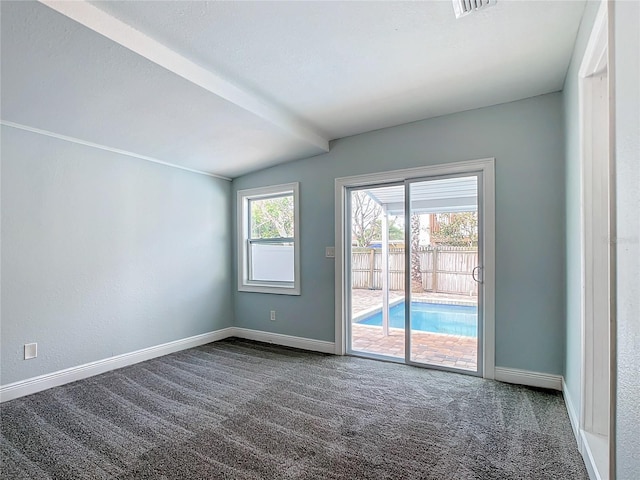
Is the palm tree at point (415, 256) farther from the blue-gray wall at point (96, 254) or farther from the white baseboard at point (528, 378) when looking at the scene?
the blue-gray wall at point (96, 254)

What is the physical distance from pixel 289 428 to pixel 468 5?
2.85m

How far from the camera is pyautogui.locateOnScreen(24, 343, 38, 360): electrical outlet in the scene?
2.93m

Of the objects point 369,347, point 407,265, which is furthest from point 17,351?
point 407,265

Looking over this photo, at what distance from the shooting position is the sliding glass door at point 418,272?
10.9 ft

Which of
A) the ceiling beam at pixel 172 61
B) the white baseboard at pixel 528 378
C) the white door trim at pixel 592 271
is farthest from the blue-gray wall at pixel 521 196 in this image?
the ceiling beam at pixel 172 61

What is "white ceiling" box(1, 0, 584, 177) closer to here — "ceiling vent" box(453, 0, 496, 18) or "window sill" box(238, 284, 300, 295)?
"ceiling vent" box(453, 0, 496, 18)

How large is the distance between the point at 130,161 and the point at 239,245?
1780mm

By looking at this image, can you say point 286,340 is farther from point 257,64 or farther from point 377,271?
point 257,64

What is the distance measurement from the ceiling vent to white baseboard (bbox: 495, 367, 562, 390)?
2871 mm

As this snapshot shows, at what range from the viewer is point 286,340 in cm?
438

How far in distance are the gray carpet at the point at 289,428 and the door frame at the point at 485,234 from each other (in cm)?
51

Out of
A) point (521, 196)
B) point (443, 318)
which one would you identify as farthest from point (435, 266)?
point (521, 196)

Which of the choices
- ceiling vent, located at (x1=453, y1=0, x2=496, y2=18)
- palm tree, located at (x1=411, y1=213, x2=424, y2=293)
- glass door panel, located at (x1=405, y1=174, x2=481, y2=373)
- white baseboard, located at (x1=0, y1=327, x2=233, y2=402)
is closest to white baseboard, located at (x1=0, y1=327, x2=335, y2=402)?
white baseboard, located at (x1=0, y1=327, x2=233, y2=402)

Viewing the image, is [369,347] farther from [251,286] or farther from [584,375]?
[584,375]
